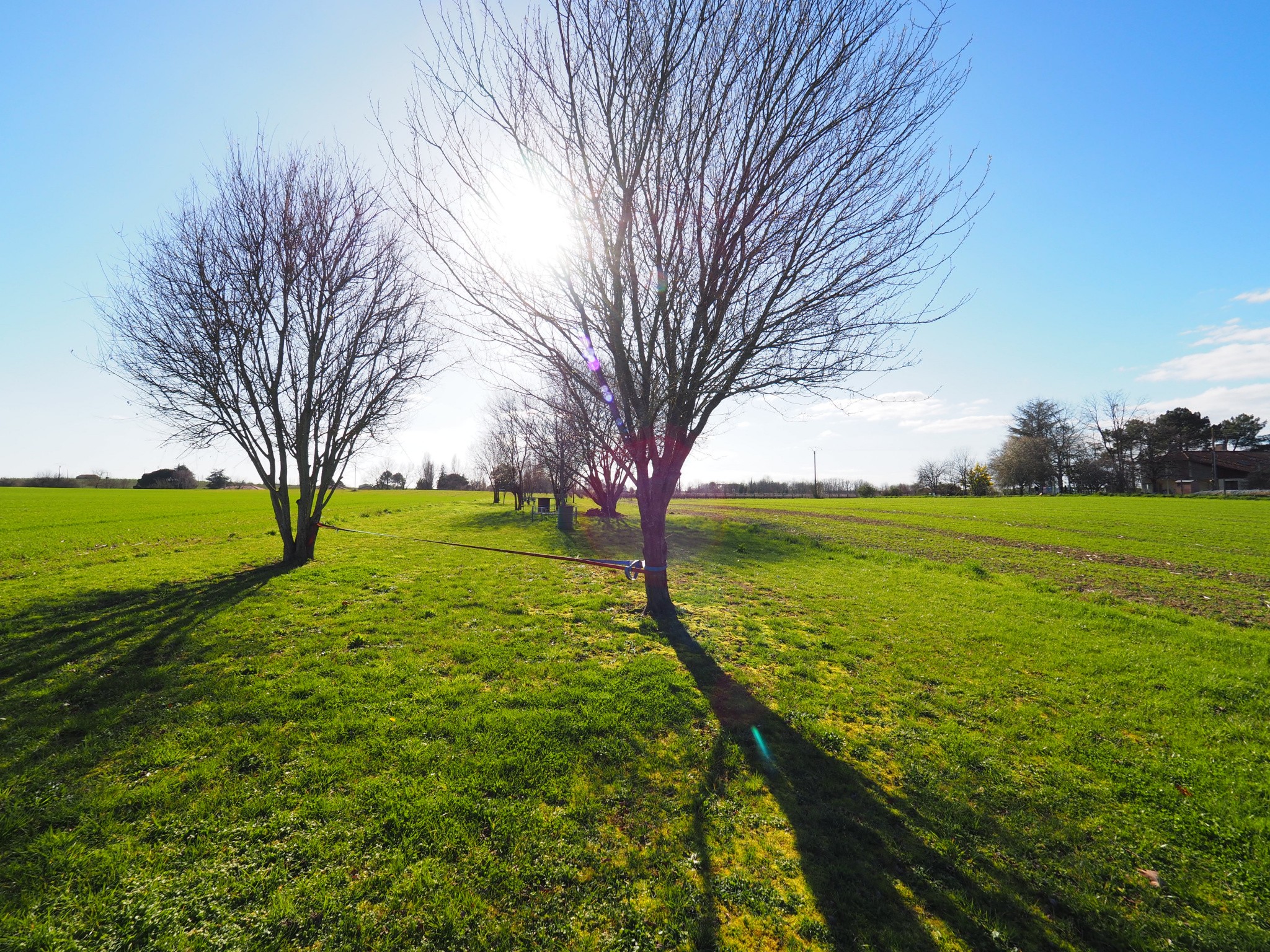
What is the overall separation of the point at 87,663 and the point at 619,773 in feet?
22.4

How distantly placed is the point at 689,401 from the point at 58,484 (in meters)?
102

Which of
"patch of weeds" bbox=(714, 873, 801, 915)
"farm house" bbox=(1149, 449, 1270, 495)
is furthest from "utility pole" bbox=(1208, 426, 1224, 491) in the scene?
"patch of weeds" bbox=(714, 873, 801, 915)

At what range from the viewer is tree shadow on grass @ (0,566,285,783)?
4.27 meters

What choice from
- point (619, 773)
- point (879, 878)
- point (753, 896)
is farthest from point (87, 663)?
point (879, 878)

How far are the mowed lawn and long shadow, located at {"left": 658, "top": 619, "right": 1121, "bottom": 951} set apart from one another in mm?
19

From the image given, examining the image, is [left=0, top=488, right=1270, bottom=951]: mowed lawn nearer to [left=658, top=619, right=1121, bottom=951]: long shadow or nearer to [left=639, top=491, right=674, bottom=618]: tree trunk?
[left=658, top=619, right=1121, bottom=951]: long shadow

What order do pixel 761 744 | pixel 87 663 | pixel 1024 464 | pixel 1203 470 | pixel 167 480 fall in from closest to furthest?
pixel 761 744 < pixel 87 663 < pixel 1203 470 < pixel 1024 464 < pixel 167 480

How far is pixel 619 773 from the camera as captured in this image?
4.02 meters

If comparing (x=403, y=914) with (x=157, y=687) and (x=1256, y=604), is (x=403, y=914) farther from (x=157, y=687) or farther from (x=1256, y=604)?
(x=1256, y=604)

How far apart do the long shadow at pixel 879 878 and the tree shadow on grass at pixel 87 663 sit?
549 centimetres

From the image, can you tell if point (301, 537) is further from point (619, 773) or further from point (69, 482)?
point (69, 482)

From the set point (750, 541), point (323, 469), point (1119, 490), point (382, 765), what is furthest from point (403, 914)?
point (1119, 490)

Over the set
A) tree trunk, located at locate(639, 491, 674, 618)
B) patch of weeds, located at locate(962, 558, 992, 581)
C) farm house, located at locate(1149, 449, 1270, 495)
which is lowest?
patch of weeds, located at locate(962, 558, 992, 581)

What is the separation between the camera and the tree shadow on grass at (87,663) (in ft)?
14.0
